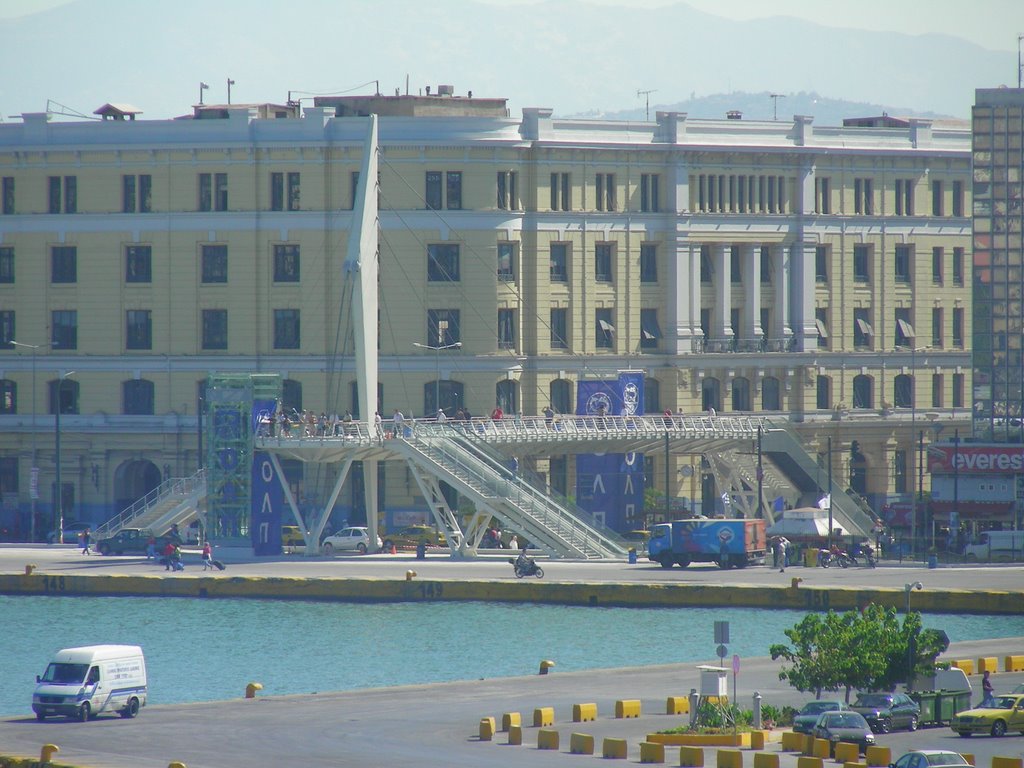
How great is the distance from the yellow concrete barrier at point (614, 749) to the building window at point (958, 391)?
79.3m

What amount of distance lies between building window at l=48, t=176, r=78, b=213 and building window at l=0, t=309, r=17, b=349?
17.7ft

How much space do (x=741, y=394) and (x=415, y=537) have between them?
74.7 feet

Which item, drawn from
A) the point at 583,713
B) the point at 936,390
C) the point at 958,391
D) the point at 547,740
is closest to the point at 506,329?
the point at 936,390

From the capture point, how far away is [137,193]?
370ft

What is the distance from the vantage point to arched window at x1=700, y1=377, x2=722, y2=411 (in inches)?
4656

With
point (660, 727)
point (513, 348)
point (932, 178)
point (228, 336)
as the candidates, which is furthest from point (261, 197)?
point (660, 727)

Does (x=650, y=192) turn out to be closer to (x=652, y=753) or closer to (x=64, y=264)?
(x=64, y=264)

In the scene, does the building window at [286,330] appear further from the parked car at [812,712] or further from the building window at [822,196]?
the parked car at [812,712]

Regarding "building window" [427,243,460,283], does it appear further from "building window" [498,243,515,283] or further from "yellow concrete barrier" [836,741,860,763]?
"yellow concrete barrier" [836,741,860,763]

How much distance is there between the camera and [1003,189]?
102 m

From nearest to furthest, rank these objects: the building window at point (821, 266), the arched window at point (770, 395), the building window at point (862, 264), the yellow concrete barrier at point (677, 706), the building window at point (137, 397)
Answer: the yellow concrete barrier at point (677, 706)
the building window at point (137, 397)
the arched window at point (770, 395)
the building window at point (821, 266)
the building window at point (862, 264)

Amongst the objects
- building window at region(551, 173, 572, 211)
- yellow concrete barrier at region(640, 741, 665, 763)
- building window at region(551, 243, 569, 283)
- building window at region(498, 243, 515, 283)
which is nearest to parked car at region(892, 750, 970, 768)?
yellow concrete barrier at region(640, 741, 665, 763)

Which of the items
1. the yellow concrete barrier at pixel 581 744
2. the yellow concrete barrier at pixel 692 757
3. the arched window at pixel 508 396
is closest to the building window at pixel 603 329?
the arched window at pixel 508 396

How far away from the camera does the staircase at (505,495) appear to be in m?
95.8
